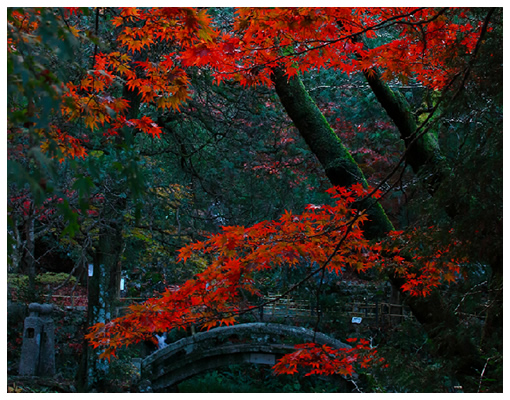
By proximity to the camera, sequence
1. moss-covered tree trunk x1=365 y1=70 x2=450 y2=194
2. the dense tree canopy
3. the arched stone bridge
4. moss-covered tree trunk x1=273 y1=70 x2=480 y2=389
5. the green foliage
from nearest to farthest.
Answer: the dense tree canopy, moss-covered tree trunk x1=273 y1=70 x2=480 y2=389, moss-covered tree trunk x1=365 y1=70 x2=450 y2=194, the arched stone bridge, the green foliage

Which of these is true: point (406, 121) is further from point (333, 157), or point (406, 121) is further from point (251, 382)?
point (251, 382)

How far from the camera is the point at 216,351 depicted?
26.3 ft

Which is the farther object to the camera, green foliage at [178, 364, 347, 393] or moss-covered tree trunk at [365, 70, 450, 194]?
green foliage at [178, 364, 347, 393]

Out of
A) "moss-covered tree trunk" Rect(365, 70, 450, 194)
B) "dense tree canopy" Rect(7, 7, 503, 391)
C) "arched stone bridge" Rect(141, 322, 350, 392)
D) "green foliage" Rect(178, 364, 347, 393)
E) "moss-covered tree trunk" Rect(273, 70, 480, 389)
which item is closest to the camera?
"dense tree canopy" Rect(7, 7, 503, 391)

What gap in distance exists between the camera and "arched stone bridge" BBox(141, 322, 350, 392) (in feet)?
25.4

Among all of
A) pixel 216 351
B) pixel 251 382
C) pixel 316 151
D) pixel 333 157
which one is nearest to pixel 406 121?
pixel 333 157

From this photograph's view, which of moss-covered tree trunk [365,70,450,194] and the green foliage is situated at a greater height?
moss-covered tree trunk [365,70,450,194]

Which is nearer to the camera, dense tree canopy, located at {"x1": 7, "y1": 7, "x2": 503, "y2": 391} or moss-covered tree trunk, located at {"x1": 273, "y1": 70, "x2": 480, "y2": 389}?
dense tree canopy, located at {"x1": 7, "y1": 7, "x2": 503, "y2": 391}

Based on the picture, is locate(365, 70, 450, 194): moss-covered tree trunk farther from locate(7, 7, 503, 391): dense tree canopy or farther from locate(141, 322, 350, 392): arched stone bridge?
locate(141, 322, 350, 392): arched stone bridge

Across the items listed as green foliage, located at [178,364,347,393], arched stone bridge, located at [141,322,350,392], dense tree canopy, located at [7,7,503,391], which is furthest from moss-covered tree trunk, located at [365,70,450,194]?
green foliage, located at [178,364,347,393]

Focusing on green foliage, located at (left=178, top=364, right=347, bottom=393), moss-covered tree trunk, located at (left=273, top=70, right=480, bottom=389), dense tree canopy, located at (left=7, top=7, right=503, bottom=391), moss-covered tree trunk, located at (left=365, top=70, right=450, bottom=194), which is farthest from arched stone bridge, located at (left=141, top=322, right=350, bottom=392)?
moss-covered tree trunk, located at (left=365, top=70, right=450, bottom=194)

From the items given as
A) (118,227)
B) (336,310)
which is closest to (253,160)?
(118,227)

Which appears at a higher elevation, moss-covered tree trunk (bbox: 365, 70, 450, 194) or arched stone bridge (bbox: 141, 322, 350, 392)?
moss-covered tree trunk (bbox: 365, 70, 450, 194)
